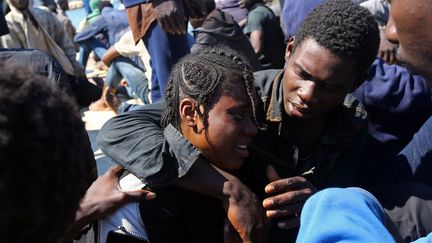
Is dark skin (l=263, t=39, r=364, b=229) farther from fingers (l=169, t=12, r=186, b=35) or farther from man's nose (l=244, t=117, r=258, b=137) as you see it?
fingers (l=169, t=12, r=186, b=35)

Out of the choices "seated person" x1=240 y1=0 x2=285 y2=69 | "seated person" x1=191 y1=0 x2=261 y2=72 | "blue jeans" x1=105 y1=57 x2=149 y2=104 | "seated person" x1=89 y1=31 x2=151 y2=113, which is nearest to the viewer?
"seated person" x1=191 y1=0 x2=261 y2=72

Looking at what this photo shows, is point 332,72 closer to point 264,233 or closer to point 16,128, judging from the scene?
point 264,233

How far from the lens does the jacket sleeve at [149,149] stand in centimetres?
166

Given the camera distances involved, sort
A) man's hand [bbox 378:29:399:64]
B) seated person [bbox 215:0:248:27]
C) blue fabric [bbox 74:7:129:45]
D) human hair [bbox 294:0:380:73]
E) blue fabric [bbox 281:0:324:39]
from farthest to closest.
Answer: blue fabric [bbox 74:7:129:45]
seated person [bbox 215:0:248:27]
blue fabric [bbox 281:0:324:39]
man's hand [bbox 378:29:399:64]
human hair [bbox 294:0:380:73]

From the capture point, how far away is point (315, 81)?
1.94m

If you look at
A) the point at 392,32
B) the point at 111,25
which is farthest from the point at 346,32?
the point at 111,25

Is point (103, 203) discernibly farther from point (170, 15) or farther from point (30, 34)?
point (30, 34)

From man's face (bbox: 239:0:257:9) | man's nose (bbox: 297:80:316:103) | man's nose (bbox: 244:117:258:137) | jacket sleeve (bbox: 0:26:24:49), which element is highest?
man's nose (bbox: 244:117:258:137)

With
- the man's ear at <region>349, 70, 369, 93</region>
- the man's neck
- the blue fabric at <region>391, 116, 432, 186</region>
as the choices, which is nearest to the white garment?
the man's neck

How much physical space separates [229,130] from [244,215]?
27cm

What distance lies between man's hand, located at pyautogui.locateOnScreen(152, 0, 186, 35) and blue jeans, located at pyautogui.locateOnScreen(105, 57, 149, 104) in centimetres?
213

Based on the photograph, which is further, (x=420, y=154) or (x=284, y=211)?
(x=420, y=154)

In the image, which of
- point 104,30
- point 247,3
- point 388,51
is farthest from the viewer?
point 104,30

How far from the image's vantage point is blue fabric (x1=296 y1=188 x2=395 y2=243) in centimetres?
98
